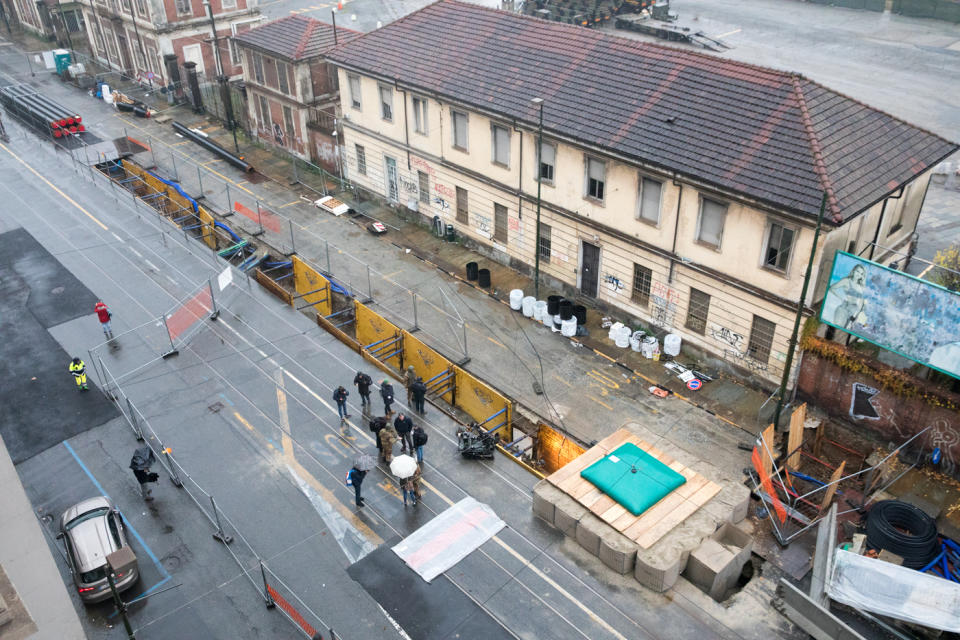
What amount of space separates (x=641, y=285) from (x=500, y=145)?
911cm

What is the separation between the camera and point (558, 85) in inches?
1357

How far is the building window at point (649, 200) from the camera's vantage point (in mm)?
30994

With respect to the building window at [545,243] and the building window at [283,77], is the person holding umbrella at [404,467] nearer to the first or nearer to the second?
the building window at [545,243]

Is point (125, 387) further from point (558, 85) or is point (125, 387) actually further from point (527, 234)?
point (558, 85)

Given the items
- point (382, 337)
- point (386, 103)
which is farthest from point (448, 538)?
point (386, 103)

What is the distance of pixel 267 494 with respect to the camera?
24.8m

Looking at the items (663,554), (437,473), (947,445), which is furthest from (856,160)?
(437,473)

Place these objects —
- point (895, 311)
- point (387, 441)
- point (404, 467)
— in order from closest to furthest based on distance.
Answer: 1. point (404, 467)
2. point (387, 441)
3. point (895, 311)

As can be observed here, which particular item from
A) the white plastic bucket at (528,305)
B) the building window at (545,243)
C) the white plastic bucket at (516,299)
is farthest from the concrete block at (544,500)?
the building window at (545,243)

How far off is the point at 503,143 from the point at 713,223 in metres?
10.8

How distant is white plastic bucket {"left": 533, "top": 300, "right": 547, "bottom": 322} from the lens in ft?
113

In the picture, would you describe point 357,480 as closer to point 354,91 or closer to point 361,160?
point 361,160

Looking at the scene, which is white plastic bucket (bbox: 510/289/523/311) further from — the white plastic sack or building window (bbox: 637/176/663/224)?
the white plastic sack

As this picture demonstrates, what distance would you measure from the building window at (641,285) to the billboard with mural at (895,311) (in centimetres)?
735
